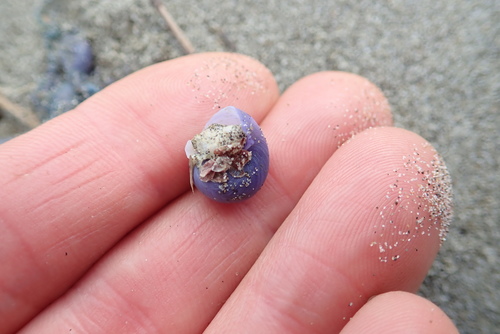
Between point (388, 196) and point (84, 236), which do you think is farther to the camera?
point (84, 236)

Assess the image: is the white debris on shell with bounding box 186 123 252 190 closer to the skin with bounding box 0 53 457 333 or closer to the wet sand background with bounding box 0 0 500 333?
the skin with bounding box 0 53 457 333

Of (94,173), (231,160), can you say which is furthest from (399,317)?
(94,173)

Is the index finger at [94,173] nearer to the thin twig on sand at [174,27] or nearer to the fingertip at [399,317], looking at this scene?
the thin twig on sand at [174,27]

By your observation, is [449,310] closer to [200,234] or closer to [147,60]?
[200,234]

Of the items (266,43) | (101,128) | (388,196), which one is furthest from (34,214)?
(266,43)

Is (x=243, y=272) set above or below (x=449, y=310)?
above

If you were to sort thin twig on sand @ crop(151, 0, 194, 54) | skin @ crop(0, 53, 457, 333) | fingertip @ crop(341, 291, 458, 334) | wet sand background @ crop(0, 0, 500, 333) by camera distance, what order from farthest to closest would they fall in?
thin twig on sand @ crop(151, 0, 194, 54) < wet sand background @ crop(0, 0, 500, 333) < skin @ crop(0, 53, 457, 333) < fingertip @ crop(341, 291, 458, 334)

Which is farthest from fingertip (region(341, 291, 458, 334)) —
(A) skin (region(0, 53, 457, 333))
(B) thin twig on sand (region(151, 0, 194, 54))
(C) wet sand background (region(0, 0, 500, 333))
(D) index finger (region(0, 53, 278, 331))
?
(B) thin twig on sand (region(151, 0, 194, 54))
